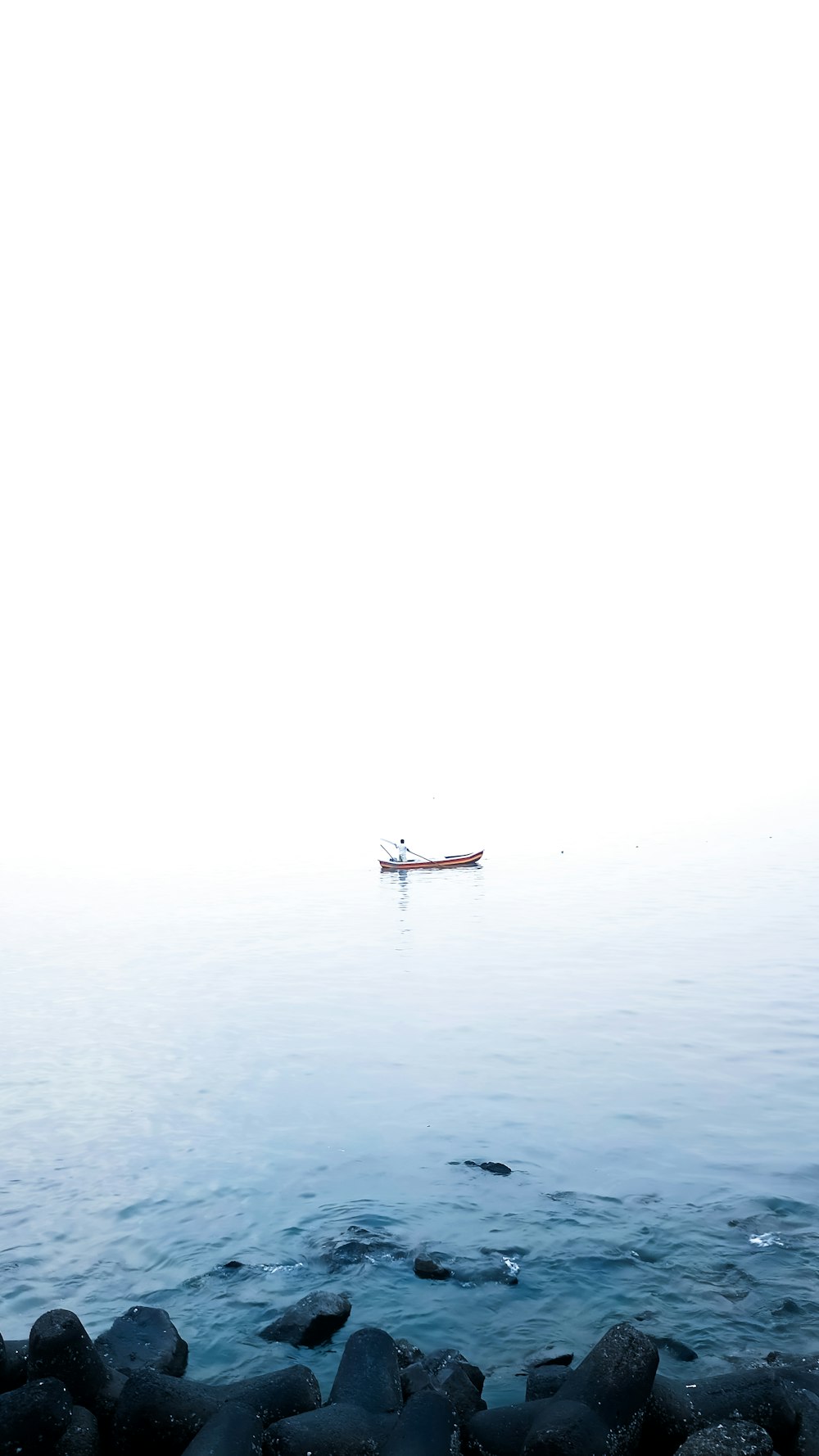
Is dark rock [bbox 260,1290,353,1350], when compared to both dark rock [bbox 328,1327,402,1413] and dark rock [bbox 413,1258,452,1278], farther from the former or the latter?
dark rock [bbox 328,1327,402,1413]

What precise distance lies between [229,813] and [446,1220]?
132148 millimetres

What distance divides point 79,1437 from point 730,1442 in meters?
5.99

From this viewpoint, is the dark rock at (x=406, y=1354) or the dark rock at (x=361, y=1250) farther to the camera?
the dark rock at (x=361, y=1250)

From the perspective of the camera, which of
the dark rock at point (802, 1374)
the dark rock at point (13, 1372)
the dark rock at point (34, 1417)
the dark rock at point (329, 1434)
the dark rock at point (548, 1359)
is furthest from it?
the dark rock at point (548, 1359)

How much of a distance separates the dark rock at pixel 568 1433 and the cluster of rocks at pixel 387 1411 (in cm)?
1

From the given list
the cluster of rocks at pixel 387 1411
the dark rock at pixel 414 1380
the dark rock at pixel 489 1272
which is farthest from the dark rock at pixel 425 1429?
the dark rock at pixel 489 1272

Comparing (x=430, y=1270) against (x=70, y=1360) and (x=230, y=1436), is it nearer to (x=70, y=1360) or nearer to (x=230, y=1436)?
(x=70, y=1360)

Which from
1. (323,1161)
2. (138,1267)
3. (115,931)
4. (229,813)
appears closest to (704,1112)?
(323,1161)

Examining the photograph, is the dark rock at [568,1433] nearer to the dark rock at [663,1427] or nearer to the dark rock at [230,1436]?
the dark rock at [663,1427]

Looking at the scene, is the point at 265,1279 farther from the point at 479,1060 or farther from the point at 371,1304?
→ the point at 479,1060

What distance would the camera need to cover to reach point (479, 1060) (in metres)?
28.7

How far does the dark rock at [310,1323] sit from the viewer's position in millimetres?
13766

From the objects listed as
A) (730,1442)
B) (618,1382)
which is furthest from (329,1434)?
(730,1442)

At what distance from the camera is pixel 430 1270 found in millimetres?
15641
